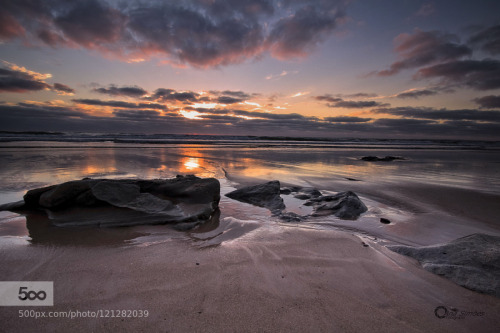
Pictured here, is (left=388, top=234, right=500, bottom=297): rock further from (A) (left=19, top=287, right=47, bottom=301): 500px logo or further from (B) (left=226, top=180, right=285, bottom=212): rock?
(A) (left=19, top=287, right=47, bottom=301): 500px logo

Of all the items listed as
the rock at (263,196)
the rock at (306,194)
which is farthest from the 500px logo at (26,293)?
the rock at (306,194)

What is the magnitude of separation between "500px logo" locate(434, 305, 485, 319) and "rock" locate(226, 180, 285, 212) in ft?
9.38

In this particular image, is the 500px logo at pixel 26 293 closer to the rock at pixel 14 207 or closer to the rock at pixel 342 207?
the rock at pixel 14 207

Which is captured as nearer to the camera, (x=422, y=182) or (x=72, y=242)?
(x=72, y=242)

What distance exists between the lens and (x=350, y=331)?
1512 mm

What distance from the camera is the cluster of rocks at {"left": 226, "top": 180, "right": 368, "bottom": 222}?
161 inches

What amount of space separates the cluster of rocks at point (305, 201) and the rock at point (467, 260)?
1417 mm

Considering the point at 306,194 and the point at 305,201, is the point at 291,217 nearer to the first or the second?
the point at 305,201

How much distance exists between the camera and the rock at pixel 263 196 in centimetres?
464

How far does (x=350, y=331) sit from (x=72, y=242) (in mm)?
2973

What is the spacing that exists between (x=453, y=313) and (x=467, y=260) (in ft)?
3.01

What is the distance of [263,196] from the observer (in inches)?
196

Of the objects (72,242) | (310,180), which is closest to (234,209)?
(72,242)

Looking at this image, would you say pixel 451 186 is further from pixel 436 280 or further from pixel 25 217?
pixel 25 217
